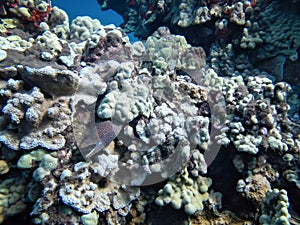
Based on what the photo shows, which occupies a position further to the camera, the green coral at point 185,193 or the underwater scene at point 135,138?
the green coral at point 185,193

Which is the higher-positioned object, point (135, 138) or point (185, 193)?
point (135, 138)

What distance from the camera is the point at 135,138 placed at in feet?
8.63

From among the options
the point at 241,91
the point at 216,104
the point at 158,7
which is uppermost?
the point at 158,7

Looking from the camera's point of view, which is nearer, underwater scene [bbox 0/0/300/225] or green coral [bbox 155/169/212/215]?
underwater scene [bbox 0/0/300/225]

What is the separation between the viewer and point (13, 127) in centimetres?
246

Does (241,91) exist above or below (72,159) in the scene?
above

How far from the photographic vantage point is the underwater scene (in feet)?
7.94

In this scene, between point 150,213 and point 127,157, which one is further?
point 150,213

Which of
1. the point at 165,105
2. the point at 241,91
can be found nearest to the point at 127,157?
the point at 165,105

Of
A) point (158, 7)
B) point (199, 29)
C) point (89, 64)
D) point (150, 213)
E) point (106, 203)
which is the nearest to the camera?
point (106, 203)

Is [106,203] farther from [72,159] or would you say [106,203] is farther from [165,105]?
[165,105]

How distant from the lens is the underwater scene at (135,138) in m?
2.42

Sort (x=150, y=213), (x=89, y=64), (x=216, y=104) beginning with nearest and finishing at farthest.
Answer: (x=150, y=213) < (x=89, y=64) < (x=216, y=104)

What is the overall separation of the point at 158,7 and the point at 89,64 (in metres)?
3.86
